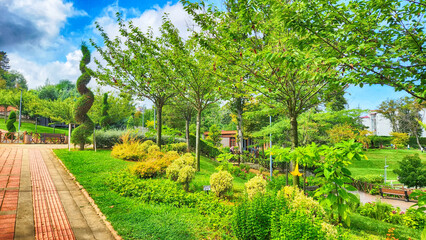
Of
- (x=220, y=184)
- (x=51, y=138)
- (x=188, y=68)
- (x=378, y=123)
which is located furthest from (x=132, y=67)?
(x=378, y=123)

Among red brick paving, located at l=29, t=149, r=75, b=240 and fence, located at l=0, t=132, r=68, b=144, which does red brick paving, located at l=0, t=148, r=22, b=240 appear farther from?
fence, located at l=0, t=132, r=68, b=144

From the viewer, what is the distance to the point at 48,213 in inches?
184

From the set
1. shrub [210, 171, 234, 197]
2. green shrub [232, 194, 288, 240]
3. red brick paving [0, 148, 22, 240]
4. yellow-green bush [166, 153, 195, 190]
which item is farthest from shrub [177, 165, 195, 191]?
red brick paving [0, 148, 22, 240]

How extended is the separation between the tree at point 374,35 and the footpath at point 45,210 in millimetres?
5365

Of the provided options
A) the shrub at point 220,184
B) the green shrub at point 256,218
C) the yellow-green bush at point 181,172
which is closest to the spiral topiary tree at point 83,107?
the yellow-green bush at point 181,172

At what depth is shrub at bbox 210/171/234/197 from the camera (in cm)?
677

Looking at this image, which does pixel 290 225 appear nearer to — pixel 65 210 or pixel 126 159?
pixel 65 210

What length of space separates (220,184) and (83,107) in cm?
1227

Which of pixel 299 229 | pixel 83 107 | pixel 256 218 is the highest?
pixel 83 107

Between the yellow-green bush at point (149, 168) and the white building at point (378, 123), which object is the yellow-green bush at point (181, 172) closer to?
the yellow-green bush at point (149, 168)

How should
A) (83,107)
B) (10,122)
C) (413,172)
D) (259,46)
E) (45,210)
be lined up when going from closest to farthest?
1. (45,210)
2. (259,46)
3. (413,172)
4. (83,107)
5. (10,122)

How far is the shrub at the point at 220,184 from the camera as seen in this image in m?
6.77

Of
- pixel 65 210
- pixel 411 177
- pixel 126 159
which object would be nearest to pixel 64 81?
pixel 126 159

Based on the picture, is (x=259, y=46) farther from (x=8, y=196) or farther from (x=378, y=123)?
(x=378, y=123)
